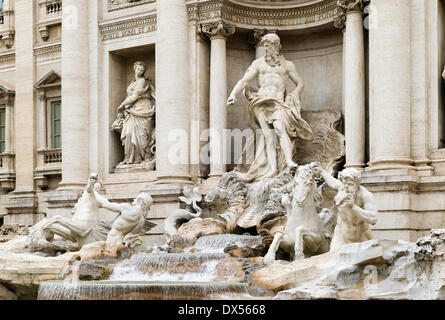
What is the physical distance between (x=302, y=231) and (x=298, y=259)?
609 millimetres

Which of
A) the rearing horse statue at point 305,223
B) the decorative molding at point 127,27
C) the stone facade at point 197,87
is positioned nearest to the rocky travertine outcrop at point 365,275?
the rearing horse statue at point 305,223

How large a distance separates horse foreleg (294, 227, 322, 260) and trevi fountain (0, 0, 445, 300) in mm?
32

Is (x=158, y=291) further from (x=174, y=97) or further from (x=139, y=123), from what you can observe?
(x=139, y=123)

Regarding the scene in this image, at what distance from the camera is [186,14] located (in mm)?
21266

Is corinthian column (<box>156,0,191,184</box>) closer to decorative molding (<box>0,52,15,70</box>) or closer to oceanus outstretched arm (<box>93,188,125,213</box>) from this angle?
oceanus outstretched arm (<box>93,188,125,213</box>)

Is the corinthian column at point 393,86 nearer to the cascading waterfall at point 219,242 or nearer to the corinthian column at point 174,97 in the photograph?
the cascading waterfall at point 219,242

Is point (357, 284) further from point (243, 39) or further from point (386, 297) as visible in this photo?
point (243, 39)

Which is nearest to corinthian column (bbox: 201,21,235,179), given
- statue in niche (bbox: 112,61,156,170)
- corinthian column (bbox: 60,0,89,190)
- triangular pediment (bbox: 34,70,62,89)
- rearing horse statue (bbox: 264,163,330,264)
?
statue in niche (bbox: 112,61,156,170)

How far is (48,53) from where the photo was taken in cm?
2545

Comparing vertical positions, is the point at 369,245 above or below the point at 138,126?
below

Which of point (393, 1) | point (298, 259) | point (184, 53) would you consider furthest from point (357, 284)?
point (184, 53)

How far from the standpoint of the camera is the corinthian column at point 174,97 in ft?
68.6
